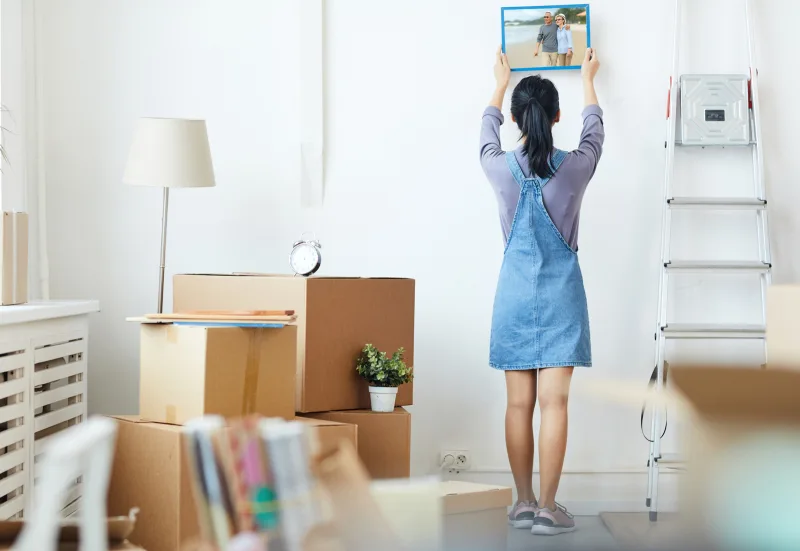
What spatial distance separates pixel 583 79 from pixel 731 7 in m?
0.76

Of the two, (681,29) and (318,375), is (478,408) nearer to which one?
(318,375)

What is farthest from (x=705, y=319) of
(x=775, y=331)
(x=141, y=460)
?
(x=141, y=460)

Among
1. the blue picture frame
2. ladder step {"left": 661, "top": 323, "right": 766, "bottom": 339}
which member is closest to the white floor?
ladder step {"left": 661, "top": 323, "right": 766, "bottom": 339}

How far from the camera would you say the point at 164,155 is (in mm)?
3295

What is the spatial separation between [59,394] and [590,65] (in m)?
2.43

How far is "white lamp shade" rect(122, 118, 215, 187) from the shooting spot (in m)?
3.29

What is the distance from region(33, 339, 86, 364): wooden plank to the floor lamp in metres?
0.31

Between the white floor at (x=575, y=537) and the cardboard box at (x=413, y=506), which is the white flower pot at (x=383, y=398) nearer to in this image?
the white floor at (x=575, y=537)

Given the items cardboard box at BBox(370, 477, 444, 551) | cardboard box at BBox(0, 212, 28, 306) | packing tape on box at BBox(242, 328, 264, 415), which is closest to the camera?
cardboard box at BBox(370, 477, 444, 551)

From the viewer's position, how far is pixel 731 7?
3920 mm

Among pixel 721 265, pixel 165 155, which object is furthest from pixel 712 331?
pixel 165 155

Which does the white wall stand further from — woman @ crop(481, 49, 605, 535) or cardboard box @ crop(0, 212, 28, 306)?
cardboard box @ crop(0, 212, 28, 306)

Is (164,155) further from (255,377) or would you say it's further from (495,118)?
(495,118)

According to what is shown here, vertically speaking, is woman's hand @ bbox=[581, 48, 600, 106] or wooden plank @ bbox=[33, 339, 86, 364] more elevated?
woman's hand @ bbox=[581, 48, 600, 106]
